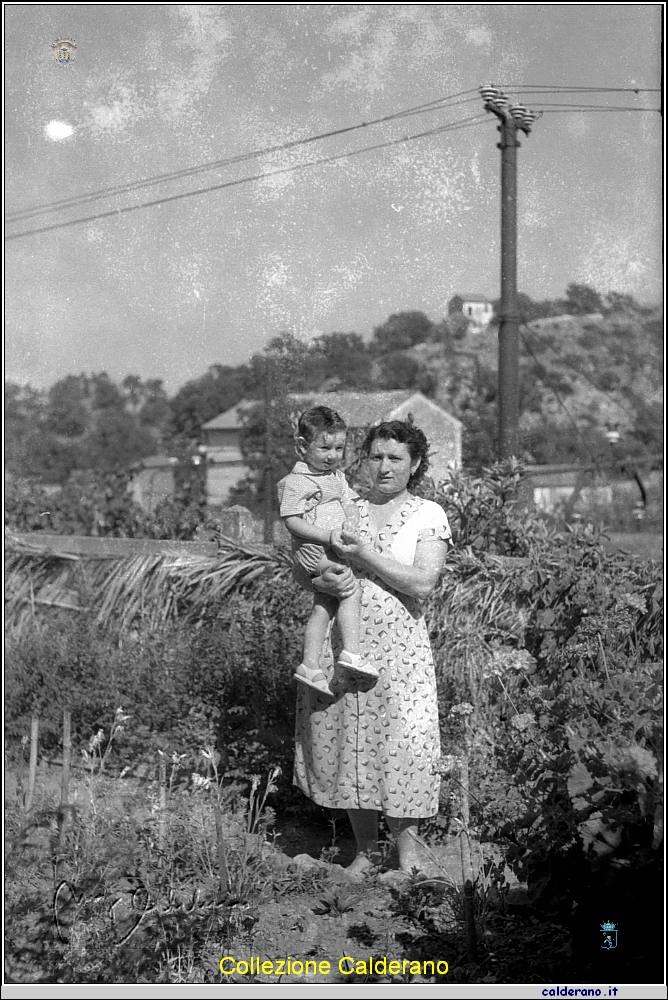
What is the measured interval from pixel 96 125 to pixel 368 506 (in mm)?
2669

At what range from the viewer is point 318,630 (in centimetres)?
349

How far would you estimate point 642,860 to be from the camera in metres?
2.57

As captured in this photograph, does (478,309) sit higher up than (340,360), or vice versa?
(478,309)

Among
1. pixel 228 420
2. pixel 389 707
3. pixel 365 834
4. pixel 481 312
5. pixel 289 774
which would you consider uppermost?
pixel 481 312

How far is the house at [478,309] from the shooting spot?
6.40m

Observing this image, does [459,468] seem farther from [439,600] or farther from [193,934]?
[193,934]

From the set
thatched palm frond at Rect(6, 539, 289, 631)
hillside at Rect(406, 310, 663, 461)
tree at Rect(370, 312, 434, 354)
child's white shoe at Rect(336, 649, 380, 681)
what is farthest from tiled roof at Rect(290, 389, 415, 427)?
child's white shoe at Rect(336, 649, 380, 681)

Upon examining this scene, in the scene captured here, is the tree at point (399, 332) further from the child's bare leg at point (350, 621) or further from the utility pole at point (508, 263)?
the child's bare leg at point (350, 621)

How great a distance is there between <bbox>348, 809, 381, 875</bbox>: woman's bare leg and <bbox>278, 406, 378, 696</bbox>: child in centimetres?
53

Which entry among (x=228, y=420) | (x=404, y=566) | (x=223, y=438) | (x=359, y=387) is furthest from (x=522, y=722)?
(x=223, y=438)

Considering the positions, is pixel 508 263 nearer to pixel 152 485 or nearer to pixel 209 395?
pixel 152 485

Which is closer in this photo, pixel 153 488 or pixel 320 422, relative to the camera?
pixel 320 422

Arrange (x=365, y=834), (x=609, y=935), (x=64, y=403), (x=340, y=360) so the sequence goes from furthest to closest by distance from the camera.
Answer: (x=64, y=403), (x=340, y=360), (x=365, y=834), (x=609, y=935)

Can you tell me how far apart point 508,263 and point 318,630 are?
3.23 m
